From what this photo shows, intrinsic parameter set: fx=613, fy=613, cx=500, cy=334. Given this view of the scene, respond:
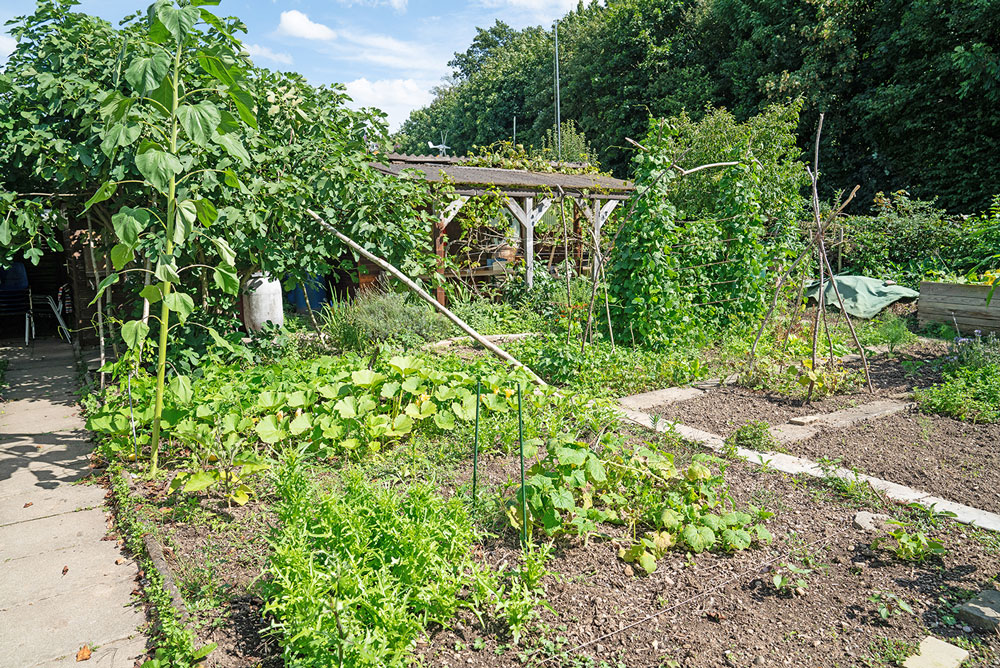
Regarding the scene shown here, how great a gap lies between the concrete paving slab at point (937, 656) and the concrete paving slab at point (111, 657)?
258 cm

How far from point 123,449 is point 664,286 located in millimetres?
4803

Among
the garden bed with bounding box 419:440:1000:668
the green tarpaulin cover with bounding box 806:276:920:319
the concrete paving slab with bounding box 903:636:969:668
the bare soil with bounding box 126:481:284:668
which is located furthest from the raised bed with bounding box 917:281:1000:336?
the bare soil with bounding box 126:481:284:668

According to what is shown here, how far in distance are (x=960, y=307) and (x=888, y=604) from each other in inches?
265

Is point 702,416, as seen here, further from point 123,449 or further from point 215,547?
point 123,449

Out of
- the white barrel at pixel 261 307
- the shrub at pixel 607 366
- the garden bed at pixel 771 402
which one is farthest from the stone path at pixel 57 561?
the shrub at pixel 607 366

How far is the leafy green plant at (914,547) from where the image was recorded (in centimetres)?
261

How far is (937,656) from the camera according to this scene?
2043mm

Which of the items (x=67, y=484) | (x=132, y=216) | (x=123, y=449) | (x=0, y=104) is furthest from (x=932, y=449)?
(x=0, y=104)

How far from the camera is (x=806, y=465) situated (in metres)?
3.65

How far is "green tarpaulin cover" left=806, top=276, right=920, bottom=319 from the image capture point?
8.83 metres

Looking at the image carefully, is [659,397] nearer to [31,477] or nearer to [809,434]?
[809,434]

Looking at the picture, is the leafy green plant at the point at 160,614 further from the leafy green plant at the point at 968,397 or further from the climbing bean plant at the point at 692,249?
the leafy green plant at the point at 968,397

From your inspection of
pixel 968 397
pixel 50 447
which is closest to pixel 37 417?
pixel 50 447

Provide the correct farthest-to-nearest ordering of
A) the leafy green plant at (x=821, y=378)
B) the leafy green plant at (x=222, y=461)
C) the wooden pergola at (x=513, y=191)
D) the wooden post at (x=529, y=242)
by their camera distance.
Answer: the wooden post at (x=529, y=242) < the wooden pergola at (x=513, y=191) < the leafy green plant at (x=821, y=378) < the leafy green plant at (x=222, y=461)
